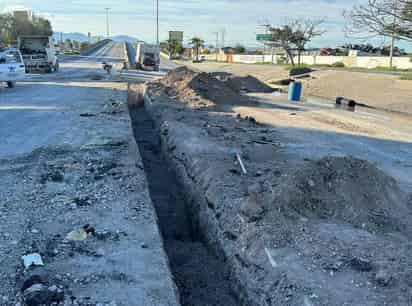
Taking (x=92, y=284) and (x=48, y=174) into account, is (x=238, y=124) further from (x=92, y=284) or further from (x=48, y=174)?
(x=92, y=284)

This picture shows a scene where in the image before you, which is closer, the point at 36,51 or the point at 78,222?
the point at 78,222

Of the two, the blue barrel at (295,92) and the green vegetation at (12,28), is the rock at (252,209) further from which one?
the green vegetation at (12,28)

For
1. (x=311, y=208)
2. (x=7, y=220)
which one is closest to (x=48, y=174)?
(x=7, y=220)

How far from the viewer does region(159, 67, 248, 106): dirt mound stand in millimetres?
21469

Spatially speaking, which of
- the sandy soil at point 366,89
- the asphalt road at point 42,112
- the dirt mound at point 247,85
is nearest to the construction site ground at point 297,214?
the asphalt road at point 42,112

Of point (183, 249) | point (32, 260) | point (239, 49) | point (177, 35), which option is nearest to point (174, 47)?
point (177, 35)

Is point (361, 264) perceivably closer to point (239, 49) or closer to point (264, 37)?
point (264, 37)

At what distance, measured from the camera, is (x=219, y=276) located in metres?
5.86

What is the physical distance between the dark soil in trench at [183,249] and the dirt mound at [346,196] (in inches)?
51.9

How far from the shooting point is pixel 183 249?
21.7ft

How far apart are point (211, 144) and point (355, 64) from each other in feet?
166

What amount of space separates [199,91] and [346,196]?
656 inches

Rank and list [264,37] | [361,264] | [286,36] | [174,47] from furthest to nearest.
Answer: [174,47] < [264,37] < [286,36] < [361,264]

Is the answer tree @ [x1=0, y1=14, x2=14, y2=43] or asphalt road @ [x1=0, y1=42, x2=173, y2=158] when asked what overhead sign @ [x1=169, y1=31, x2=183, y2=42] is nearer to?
tree @ [x1=0, y1=14, x2=14, y2=43]
